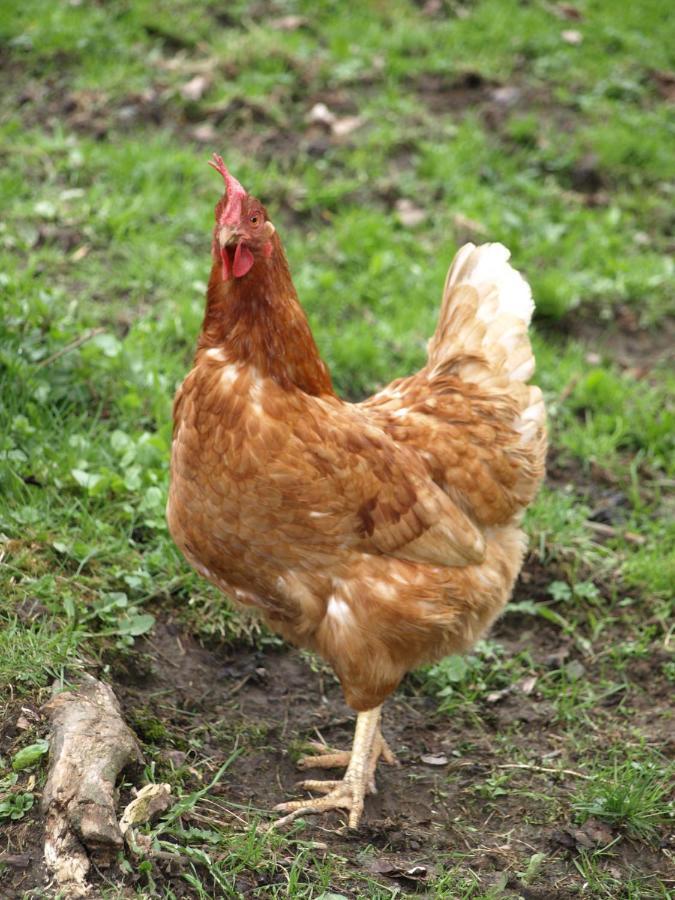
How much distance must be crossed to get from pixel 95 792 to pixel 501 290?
2.54 metres

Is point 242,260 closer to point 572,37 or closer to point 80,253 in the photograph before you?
point 80,253

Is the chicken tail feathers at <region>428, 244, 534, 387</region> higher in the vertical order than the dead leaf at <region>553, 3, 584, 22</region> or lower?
higher

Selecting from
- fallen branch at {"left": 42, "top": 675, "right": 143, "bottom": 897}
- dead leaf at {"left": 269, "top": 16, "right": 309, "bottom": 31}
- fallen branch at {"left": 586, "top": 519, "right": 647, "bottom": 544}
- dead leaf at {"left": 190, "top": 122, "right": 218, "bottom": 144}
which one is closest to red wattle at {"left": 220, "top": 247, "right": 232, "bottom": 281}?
fallen branch at {"left": 42, "top": 675, "right": 143, "bottom": 897}

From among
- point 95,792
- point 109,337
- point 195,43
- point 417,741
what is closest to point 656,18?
point 195,43

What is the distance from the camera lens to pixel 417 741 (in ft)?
13.5

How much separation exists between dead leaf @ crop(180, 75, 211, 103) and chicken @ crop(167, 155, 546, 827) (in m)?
4.10

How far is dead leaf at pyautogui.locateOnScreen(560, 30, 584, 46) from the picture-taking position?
8641mm

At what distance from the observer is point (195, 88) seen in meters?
7.26

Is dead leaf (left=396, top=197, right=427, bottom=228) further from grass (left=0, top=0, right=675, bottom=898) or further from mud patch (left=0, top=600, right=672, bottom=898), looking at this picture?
mud patch (left=0, top=600, right=672, bottom=898)

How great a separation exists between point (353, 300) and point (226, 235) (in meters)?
3.02

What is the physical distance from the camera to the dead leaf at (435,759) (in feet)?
13.0

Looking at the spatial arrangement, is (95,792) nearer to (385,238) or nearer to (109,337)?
(109,337)

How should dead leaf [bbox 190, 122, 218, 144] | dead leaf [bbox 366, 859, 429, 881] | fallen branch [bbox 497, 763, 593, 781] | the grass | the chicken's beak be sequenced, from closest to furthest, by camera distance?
the chicken's beak
dead leaf [bbox 366, 859, 429, 881]
the grass
fallen branch [bbox 497, 763, 593, 781]
dead leaf [bbox 190, 122, 218, 144]

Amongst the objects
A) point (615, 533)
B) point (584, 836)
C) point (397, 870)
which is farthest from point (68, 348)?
point (584, 836)
